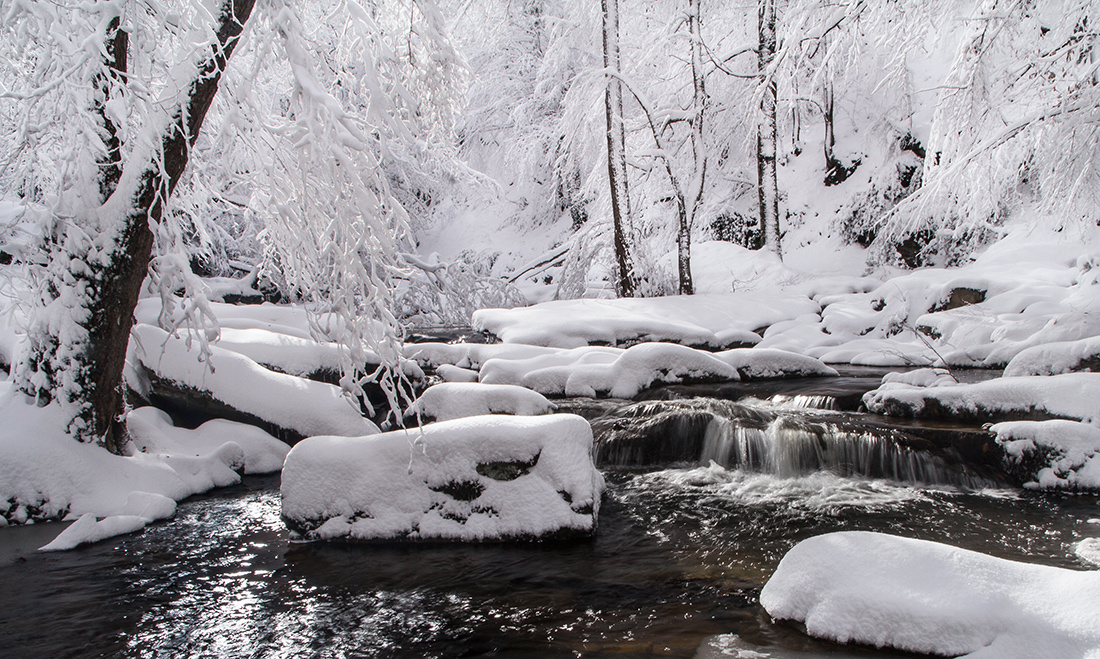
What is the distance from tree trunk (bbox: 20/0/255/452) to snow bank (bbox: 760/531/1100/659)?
15.5 ft


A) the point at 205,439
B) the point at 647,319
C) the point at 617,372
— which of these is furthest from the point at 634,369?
the point at 205,439

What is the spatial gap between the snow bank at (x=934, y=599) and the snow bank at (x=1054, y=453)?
2604mm

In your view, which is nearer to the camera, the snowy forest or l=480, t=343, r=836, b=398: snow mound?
the snowy forest

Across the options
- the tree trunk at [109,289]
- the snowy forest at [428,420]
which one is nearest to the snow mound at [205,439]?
the snowy forest at [428,420]

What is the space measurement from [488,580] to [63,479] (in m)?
3.54

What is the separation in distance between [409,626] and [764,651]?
1.69 meters

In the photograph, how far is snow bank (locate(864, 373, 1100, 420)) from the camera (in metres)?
5.39

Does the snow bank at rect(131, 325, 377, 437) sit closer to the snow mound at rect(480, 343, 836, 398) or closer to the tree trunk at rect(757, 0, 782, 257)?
the snow mound at rect(480, 343, 836, 398)

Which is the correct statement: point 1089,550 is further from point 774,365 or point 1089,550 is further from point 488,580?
point 774,365

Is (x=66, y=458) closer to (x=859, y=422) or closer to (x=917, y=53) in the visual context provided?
(x=859, y=422)

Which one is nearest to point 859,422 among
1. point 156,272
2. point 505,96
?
point 156,272

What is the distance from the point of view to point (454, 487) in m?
4.64

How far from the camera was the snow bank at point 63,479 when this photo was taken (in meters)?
5.03

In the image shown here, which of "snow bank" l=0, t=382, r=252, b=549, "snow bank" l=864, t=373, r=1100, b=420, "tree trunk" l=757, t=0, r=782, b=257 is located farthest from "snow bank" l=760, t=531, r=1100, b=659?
"tree trunk" l=757, t=0, r=782, b=257
